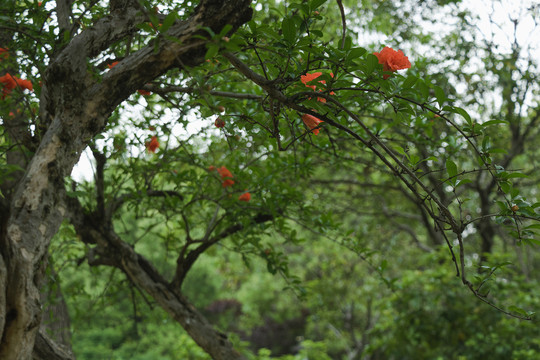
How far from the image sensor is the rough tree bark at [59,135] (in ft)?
3.52

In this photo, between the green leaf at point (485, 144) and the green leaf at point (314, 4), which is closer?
the green leaf at point (314, 4)

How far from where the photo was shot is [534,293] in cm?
418

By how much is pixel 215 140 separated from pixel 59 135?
1.55m

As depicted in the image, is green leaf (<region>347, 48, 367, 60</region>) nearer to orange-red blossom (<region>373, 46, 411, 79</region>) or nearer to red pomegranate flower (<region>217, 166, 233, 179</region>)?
orange-red blossom (<region>373, 46, 411, 79</region>)

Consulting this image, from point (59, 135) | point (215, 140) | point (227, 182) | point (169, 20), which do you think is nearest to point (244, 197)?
point (227, 182)

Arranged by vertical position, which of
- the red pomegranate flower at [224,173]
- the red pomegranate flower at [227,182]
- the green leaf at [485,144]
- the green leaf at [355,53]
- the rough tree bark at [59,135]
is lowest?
the rough tree bark at [59,135]

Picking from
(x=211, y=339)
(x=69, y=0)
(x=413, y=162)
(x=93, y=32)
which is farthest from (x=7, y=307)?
(x=211, y=339)

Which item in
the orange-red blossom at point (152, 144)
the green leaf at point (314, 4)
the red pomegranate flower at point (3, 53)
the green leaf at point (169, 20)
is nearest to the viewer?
the green leaf at point (169, 20)

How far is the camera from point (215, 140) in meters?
2.73

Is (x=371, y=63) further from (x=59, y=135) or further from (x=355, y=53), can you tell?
(x=59, y=135)

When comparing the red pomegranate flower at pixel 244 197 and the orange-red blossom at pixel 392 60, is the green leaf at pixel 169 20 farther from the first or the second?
the red pomegranate flower at pixel 244 197

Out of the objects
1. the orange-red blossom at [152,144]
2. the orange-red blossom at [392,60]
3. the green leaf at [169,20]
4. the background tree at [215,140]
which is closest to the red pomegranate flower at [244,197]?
the background tree at [215,140]

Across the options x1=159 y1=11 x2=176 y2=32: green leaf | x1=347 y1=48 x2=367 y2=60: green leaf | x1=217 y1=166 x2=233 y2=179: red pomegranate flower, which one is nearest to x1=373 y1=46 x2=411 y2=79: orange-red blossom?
x1=347 y1=48 x2=367 y2=60: green leaf

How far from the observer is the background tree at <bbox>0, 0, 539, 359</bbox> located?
1104 millimetres
